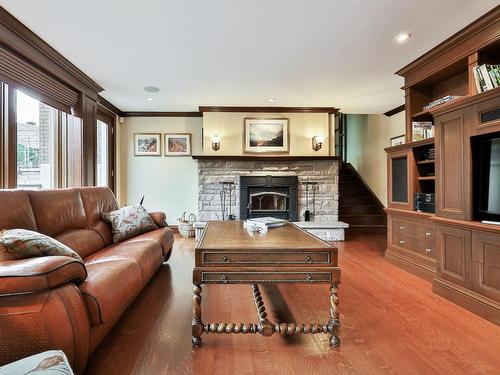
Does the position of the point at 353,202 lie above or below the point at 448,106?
below

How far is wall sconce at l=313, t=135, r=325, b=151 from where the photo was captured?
17.1 feet

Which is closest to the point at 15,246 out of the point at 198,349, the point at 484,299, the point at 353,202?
the point at 198,349

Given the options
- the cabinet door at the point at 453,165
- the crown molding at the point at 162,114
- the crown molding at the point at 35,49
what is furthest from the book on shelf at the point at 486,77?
the crown molding at the point at 162,114

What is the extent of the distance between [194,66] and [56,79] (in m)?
1.60

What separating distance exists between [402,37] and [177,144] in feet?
13.5

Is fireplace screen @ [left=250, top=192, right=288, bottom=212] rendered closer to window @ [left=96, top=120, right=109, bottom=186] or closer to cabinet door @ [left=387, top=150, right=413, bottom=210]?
cabinet door @ [left=387, top=150, right=413, bottom=210]

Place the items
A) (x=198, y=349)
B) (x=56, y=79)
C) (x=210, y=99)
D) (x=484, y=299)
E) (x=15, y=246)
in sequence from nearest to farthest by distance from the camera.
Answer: (x=15, y=246) → (x=198, y=349) → (x=484, y=299) → (x=56, y=79) → (x=210, y=99)

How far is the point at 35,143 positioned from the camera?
3.23m

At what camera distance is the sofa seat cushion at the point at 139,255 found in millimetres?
2180

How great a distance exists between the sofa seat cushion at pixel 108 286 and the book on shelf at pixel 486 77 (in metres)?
3.18

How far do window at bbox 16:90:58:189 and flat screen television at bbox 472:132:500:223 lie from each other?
4282 millimetres

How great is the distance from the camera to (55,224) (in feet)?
7.27

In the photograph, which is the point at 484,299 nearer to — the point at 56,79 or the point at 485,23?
the point at 485,23

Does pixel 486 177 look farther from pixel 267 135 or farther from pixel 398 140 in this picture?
pixel 267 135
